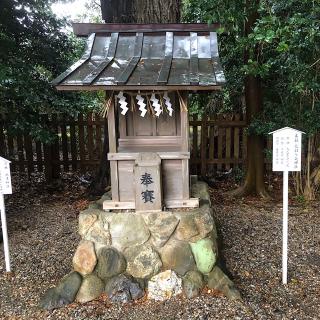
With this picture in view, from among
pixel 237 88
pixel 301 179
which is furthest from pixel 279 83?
pixel 301 179

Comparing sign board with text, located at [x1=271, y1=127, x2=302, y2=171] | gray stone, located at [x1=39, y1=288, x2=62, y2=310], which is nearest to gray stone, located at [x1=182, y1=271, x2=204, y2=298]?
gray stone, located at [x1=39, y1=288, x2=62, y2=310]

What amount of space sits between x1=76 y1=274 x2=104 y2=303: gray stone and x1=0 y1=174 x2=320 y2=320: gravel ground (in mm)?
82

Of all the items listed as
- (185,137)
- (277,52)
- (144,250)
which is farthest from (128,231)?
(277,52)

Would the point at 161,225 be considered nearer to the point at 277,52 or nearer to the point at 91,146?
the point at 277,52

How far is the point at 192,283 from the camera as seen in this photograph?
147 inches

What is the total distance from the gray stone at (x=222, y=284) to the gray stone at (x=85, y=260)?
126 centimetres

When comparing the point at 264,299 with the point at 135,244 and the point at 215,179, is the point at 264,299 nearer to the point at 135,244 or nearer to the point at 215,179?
the point at 135,244

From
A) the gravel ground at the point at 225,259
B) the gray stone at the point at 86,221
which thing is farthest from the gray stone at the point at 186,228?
the gray stone at the point at 86,221

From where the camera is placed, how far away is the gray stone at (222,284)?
3.61m

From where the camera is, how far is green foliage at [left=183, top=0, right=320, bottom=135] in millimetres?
3865

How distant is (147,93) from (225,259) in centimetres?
230

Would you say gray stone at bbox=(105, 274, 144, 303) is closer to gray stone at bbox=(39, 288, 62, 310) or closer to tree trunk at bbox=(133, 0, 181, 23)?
gray stone at bbox=(39, 288, 62, 310)

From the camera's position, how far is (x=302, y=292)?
12.4 feet

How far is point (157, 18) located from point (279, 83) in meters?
2.48
